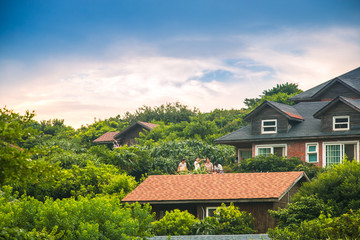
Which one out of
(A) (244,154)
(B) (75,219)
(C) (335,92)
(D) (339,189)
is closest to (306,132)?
(A) (244,154)

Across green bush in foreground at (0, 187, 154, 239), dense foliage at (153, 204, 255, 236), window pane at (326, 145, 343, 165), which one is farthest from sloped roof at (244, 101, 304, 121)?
green bush in foreground at (0, 187, 154, 239)

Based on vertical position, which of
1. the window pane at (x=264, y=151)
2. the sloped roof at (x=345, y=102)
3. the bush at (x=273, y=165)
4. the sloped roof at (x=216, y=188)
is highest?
the sloped roof at (x=345, y=102)

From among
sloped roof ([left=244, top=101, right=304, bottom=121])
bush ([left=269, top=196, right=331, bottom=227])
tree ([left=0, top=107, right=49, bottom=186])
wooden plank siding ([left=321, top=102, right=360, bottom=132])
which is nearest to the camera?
tree ([left=0, top=107, right=49, bottom=186])

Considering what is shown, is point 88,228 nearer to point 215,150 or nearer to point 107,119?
point 215,150

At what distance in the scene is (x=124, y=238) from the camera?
17031 millimetres

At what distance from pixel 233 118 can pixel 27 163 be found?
6691 centimetres

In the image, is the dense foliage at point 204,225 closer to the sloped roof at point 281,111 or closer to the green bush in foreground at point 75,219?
the green bush in foreground at point 75,219

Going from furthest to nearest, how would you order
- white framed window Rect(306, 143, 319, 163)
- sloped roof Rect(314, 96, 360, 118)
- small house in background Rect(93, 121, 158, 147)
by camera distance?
small house in background Rect(93, 121, 158, 147)
white framed window Rect(306, 143, 319, 163)
sloped roof Rect(314, 96, 360, 118)

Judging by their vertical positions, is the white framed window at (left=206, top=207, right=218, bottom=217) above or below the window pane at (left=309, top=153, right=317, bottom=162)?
below

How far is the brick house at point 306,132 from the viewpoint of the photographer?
4003 cm

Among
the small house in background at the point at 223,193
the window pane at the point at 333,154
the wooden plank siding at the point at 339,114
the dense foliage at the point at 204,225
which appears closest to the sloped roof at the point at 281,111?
the wooden plank siding at the point at 339,114

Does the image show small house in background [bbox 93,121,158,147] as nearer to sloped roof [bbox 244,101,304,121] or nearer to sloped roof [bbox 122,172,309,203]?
sloped roof [bbox 244,101,304,121]

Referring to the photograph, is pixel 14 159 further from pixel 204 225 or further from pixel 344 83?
pixel 344 83

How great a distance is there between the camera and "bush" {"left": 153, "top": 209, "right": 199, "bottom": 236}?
966 inches
